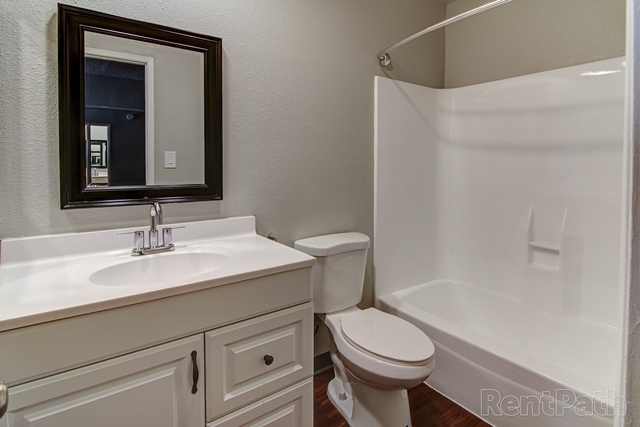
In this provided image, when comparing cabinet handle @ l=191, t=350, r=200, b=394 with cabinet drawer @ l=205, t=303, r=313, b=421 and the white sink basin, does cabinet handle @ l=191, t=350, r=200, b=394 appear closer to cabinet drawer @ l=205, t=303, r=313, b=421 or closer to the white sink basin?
cabinet drawer @ l=205, t=303, r=313, b=421

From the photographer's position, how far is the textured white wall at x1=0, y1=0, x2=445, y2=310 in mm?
1154

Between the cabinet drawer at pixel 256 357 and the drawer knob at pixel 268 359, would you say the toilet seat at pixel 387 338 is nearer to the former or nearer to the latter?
the cabinet drawer at pixel 256 357

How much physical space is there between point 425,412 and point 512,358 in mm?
528

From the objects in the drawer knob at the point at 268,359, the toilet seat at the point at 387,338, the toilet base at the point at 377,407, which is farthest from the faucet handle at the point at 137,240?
the toilet base at the point at 377,407

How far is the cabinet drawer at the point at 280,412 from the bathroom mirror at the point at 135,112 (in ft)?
2.80

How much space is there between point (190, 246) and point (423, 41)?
200 cm

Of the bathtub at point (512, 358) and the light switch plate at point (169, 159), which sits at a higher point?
the light switch plate at point (169, 159)

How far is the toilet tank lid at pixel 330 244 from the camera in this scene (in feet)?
5.49

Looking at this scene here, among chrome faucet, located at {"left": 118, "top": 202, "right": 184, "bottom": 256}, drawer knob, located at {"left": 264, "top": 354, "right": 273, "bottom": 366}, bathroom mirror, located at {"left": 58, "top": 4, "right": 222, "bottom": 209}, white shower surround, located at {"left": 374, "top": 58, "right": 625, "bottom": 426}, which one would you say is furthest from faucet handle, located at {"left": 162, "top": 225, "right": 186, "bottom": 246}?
white shower surround, located at {"left": 374, "top": 58, "right": 625, "bottom": 426}

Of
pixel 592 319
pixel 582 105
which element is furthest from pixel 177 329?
pixel 582 105

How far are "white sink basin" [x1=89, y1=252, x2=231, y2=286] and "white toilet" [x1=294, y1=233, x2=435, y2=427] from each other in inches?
16.6

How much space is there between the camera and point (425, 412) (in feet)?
5.67

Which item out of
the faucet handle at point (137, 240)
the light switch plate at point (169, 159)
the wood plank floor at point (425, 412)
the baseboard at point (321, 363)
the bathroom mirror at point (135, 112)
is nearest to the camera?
the bathroom mirror at point (135, 112)

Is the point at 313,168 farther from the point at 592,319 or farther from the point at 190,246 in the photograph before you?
the point at 592,319
